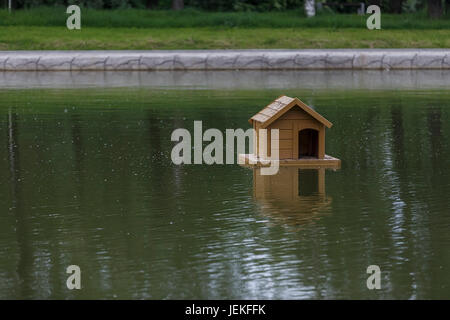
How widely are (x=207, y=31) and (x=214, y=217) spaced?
97.7ft

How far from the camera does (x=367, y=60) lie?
34.2 m

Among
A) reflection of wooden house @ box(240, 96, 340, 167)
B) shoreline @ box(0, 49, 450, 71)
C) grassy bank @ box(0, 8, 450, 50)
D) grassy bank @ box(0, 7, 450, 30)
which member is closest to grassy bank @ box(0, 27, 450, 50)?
grassy bank @ box(0, 8, 450, 50)

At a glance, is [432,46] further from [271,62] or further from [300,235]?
[300,235]

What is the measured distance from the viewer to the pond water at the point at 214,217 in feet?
26.5

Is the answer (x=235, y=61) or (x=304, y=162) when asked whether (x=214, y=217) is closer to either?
(x=304, y=162)

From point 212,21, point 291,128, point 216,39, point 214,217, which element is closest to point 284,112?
A: point 291,128

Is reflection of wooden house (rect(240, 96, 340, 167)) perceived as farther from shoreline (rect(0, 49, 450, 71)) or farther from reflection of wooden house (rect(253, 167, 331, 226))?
shoreline (rect(0, 49, 450, 71))

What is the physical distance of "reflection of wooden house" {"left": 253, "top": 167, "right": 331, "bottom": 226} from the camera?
10781mm

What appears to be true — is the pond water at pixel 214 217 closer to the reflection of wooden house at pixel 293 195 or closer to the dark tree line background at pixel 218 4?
the reflection of wooden house at pixel 293 195

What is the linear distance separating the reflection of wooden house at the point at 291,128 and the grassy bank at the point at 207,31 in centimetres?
2320

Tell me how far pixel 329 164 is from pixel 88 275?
6.55m

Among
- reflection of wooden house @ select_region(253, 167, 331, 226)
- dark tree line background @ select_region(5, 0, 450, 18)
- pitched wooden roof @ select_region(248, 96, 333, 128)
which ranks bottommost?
reflection of wooden house @ select_region(253, 167, 331, 226)

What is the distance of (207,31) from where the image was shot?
131 ft

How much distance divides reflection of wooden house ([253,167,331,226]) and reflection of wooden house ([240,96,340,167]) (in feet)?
0.95
